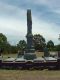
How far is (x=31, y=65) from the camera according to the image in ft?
128

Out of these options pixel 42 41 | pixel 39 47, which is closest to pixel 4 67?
pixel 39 47

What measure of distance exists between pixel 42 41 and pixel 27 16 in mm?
123303

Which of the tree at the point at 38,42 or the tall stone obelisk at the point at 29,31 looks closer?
the tall stone obelisk at the point at 29,31

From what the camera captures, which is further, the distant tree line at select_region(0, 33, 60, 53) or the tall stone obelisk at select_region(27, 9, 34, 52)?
the distant tree line at select_region(0, 33, 60, 53)

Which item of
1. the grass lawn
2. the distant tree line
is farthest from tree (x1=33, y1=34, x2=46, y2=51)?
the grass lawn

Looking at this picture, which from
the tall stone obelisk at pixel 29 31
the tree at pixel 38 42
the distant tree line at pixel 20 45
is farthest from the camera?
the tree at pixel 38 42

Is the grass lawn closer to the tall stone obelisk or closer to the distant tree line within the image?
the tall stone obelisk

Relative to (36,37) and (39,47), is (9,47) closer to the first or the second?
(39,47)

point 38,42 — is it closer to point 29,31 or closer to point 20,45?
point 20,45
